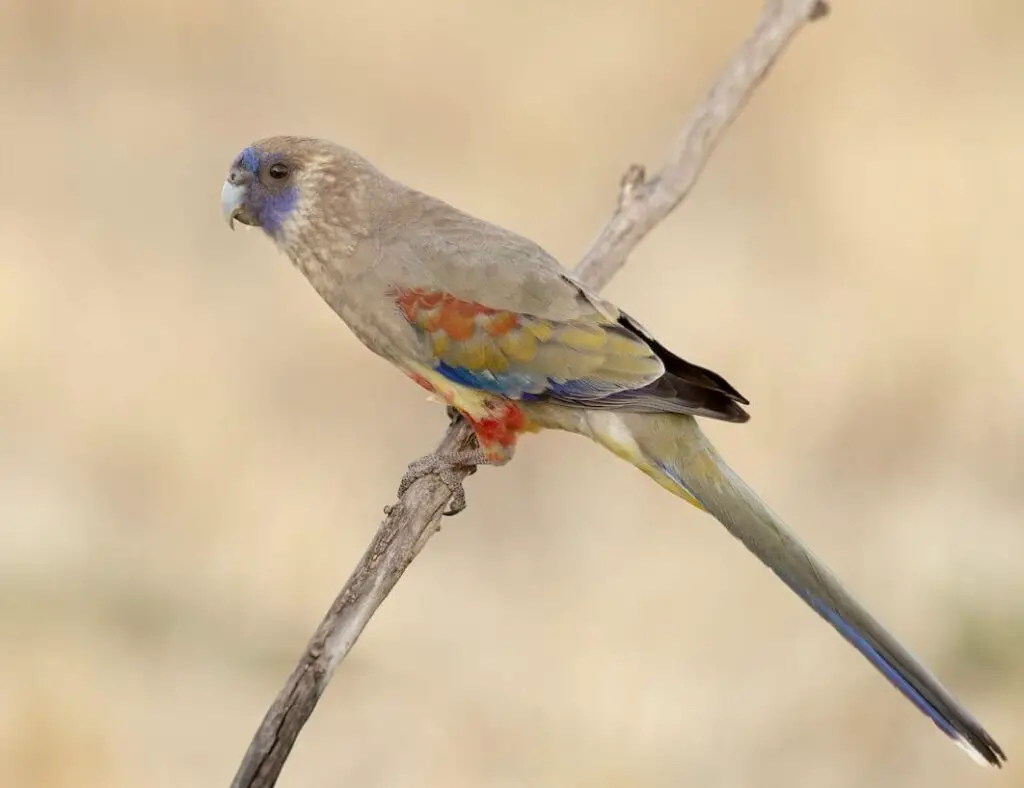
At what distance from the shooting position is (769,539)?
3352mm

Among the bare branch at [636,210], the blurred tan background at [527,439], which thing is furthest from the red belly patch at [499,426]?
the blurred tan background at [527,439]

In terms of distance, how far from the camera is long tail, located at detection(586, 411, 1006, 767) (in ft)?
10.1

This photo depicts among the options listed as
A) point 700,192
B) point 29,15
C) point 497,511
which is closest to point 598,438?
point 497,511

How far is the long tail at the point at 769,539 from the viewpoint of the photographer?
307 centimetres

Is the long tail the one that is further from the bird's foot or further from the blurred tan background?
the blurred tan background

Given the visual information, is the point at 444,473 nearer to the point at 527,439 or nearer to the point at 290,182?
the point at 290,182

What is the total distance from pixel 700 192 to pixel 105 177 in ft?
12.3

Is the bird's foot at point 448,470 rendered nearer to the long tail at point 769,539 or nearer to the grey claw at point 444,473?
the grey claw at point 444,473

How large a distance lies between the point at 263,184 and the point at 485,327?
2.99 feet

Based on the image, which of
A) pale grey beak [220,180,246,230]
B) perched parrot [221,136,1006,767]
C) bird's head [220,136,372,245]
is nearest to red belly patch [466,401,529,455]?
perched parrot [221,136,1006,767]

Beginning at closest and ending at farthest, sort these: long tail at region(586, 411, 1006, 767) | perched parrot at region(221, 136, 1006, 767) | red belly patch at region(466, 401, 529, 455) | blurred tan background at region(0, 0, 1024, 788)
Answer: long tail at region(586, 411, 1006, 767) < perched parrot at region(221, 136, 1006, 767) < red belly patch at region(466, 401, 529, 455) < blurred tan background at region(0, 0, 1024, 788)

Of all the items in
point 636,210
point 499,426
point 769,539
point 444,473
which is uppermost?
point 636,210

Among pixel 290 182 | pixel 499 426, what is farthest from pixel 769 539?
pixel 290 182

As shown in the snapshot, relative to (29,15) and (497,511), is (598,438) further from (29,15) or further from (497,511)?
(29,15)
